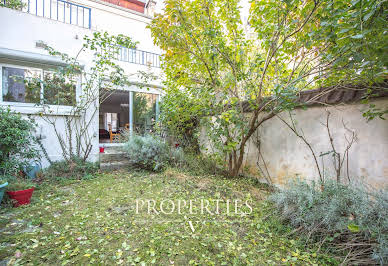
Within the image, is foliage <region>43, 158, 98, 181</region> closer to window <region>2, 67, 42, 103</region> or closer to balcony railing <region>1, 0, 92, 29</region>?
window <region>2, 67, 42, 103</region>

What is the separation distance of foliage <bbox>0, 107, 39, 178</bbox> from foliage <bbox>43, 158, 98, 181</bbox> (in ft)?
1.97

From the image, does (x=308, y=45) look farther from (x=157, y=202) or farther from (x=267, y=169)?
(x=157, y=202)

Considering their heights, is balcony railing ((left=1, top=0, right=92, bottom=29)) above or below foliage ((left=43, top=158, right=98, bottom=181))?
above

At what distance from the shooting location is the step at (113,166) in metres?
4.86

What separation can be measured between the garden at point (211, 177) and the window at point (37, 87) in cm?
12

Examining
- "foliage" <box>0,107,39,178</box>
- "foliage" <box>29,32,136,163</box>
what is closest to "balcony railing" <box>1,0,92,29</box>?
"foliage" <box>29,32,136,163</box>

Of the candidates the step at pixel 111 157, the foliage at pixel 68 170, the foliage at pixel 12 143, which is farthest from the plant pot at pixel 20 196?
the step at pixel 111 157

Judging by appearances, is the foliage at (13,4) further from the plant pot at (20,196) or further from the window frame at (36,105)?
the plant pot at (20,196)

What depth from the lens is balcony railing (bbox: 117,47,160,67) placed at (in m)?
6.04

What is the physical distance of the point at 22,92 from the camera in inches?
175

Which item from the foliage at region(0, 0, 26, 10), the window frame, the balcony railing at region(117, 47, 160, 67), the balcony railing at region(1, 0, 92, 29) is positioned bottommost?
the window frame

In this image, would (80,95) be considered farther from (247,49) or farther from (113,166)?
(247,49)

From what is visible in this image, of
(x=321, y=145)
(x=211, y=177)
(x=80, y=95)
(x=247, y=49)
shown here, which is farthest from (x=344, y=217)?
(x=80, y=95)

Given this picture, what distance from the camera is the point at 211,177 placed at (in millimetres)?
4125
